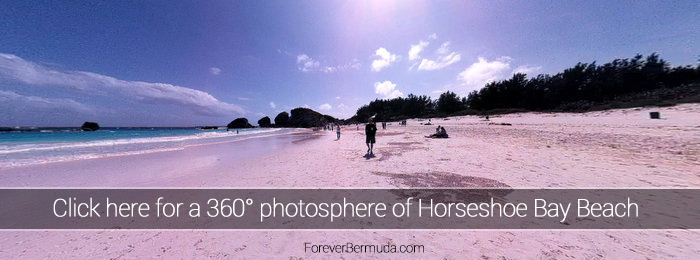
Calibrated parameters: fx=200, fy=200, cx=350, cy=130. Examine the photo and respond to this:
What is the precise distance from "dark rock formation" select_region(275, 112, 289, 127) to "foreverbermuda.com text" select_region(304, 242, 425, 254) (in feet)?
410

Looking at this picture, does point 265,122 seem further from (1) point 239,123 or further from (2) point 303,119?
(2) point 303,119

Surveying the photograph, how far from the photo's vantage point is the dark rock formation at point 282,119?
122188 millimetres

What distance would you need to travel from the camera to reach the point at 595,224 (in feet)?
11.8

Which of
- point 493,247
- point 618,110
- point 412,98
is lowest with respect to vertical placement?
point 493,247

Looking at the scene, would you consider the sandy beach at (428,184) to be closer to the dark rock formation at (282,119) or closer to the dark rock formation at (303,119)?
the dark rock formation at (303,119)

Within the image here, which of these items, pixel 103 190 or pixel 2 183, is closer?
pixel 103 190

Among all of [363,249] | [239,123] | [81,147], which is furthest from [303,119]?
[363,249]

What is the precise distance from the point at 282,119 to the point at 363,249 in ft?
416

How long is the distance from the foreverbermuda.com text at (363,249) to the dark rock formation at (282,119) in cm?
12508

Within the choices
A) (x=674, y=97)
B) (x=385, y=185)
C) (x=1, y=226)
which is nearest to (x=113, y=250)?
(x=1, y=226)

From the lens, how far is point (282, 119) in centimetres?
12262

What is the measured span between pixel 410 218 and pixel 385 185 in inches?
74.4

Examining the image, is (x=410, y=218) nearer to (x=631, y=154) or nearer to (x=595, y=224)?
(x=595, y=224)

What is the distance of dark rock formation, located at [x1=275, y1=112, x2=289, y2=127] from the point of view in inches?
4811
